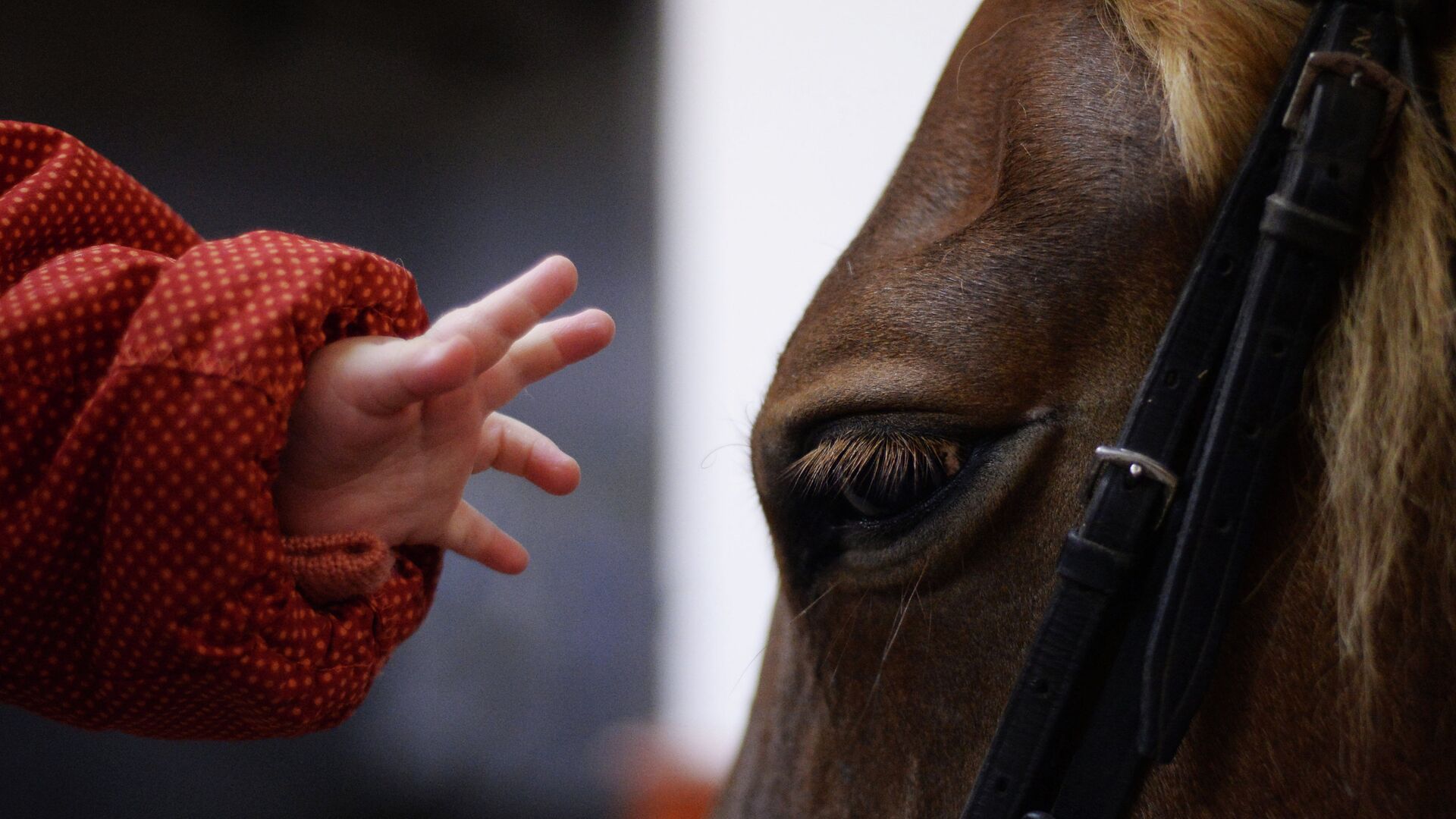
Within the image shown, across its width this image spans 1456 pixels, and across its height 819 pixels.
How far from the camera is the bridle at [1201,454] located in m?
0.43

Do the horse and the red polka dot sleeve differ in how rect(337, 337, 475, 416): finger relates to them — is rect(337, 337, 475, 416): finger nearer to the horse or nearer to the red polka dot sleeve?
the red polka dot sleeve

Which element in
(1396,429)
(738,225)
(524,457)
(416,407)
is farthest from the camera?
(738,225)

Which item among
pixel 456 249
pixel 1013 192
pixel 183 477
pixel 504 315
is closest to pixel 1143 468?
pixel 1013 192

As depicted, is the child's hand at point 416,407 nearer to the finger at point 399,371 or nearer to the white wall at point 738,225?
the finger at point 399,371

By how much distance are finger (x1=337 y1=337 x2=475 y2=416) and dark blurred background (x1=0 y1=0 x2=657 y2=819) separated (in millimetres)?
1296

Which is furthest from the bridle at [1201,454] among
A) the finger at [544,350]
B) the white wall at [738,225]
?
the white wall at [738,225]

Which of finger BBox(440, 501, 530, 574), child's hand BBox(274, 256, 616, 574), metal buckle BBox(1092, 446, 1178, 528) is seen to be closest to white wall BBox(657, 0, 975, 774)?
finger BBox(440, 501, 530, 574)

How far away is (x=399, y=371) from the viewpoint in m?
0.47

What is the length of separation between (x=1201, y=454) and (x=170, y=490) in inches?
18.6

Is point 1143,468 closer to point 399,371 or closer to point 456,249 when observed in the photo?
point 399,371

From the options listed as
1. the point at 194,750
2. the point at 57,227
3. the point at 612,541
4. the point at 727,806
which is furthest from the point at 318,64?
the point at 727,806

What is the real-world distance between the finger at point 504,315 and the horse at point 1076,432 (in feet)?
0.46

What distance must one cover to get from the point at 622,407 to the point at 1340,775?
184 cm

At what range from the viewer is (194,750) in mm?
1750
